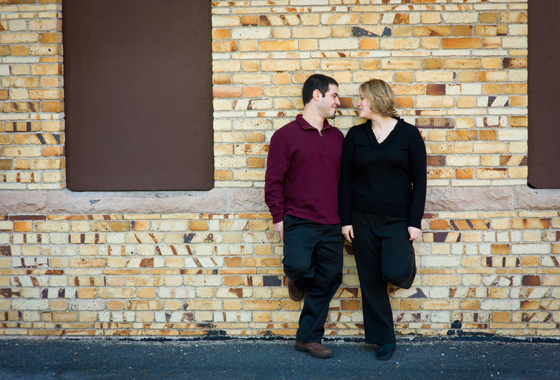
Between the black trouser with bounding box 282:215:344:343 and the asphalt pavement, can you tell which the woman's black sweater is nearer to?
the black trouser with bounding box 282:215:344:343

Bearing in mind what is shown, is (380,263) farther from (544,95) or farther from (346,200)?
(544,95)

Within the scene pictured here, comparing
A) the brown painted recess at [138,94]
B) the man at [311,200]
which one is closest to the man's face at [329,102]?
the man at [311,200]

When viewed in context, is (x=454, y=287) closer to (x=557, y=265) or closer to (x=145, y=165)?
(x=557, y=265)

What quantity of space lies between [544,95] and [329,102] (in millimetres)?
1938

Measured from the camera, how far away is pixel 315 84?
147 inches

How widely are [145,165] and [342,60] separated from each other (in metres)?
2.00

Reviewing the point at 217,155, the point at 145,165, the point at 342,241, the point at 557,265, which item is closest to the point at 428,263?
the point at 342,241

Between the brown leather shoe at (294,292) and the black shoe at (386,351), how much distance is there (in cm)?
78

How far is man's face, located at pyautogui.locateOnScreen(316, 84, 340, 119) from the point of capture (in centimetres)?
371

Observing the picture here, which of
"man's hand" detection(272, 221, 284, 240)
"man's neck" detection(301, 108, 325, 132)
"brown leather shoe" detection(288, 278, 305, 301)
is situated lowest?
"brown leather shoe" detection(288, 278, 305, 301)

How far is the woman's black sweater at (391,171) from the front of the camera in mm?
3654

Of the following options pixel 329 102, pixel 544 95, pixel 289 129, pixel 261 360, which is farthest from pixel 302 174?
pixel 544 95

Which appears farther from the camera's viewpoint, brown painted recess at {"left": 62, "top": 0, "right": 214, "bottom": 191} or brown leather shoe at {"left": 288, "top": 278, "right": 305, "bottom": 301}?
brown painted recess at {"left": 62, "top": 0, "right": 214, "bottom": 191}

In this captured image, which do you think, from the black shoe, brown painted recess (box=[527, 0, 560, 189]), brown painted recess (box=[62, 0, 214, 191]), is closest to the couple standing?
the black shoe
